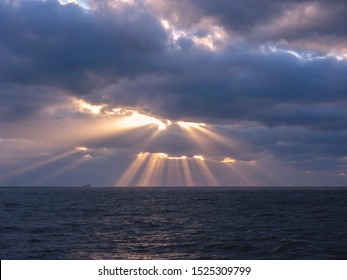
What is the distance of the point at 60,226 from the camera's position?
189ft

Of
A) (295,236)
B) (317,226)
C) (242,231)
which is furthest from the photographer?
(317,226)

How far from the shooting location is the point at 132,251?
37.0 m

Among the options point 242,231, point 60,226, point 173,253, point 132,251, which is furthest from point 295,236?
point 60,226

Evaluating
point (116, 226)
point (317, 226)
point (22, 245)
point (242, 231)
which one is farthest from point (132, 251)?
point (317, 226)

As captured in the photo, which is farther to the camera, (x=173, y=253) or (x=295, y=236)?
(x=295, y=236)

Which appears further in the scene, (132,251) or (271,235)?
(271,235)

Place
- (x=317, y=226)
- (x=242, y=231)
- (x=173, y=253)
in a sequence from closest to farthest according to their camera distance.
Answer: (x=173, y=253) < (x=242, y=231) < (x=317, y=226)

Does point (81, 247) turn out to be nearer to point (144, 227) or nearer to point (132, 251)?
point (132, 251)

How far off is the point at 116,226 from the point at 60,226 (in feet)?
25.4
